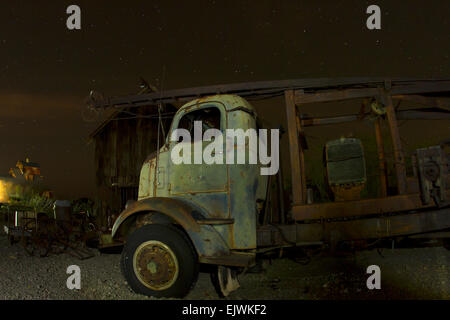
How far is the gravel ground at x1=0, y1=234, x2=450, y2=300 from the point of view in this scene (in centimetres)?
486

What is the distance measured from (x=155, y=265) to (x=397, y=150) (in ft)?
11.9

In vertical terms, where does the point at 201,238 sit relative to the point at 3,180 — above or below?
below

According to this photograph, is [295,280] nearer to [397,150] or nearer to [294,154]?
[294,154]

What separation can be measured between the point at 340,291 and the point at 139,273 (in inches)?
111

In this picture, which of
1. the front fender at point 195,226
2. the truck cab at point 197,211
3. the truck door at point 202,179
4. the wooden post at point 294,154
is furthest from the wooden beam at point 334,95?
the front fender at point 195,226

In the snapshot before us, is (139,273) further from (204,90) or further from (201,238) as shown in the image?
(204,90)

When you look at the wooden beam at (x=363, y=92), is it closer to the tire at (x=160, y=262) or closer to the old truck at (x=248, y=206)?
the old truck at (x=248, y=206)

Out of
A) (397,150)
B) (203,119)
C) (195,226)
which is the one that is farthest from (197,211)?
(397,150)

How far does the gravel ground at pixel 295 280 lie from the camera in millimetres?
4859

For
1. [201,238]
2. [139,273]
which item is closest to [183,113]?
[201,238]

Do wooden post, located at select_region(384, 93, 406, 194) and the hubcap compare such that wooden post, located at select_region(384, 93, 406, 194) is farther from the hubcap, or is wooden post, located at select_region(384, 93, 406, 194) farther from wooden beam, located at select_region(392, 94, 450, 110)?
the hubcap

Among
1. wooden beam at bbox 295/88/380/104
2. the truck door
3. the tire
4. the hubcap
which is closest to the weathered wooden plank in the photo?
wooden beam at bbox 295/88/380/104

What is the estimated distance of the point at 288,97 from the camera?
520cm
